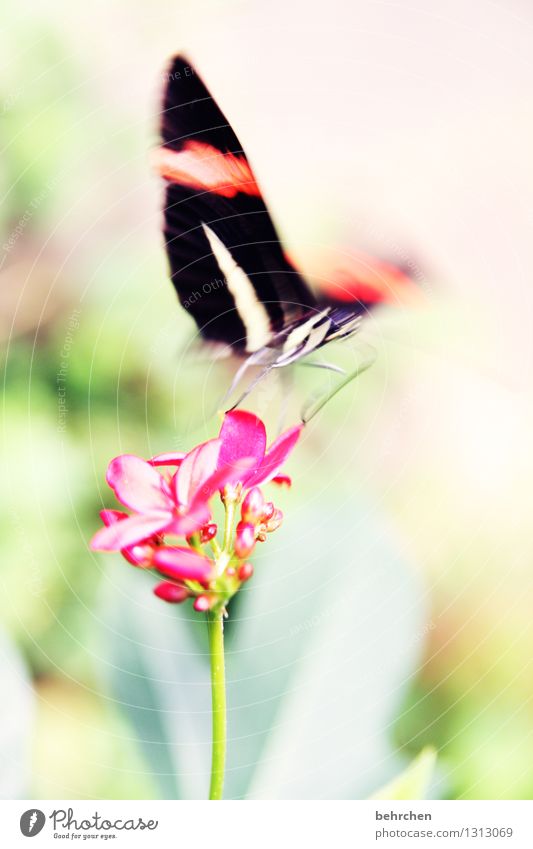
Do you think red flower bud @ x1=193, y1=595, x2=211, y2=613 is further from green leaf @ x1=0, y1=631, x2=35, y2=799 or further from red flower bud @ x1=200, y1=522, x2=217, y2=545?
green leaf @ x1=0, y1=631, x2=35, y2=799

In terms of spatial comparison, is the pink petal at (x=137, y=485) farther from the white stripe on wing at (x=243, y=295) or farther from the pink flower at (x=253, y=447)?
Result: the white stripe on wing at (x=243, y=295)

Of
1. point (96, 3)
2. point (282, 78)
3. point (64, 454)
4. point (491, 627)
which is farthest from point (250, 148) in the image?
point (491, 627)

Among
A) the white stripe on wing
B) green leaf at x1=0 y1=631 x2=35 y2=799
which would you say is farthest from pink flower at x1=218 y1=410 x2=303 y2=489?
green leaf at x1=0 y1=631 x2=35 y2=799

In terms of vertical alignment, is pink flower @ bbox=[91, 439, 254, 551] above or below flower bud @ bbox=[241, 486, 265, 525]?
above

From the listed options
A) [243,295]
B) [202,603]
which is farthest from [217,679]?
[243,295]

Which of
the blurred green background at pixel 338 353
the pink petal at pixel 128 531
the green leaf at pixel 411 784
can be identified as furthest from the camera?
the blurred green background at pixel 338 353

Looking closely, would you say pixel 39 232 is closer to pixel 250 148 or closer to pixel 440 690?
pixel 250 148

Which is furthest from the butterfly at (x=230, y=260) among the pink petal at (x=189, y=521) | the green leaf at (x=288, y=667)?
the pink petal at (x=189, y=521)
